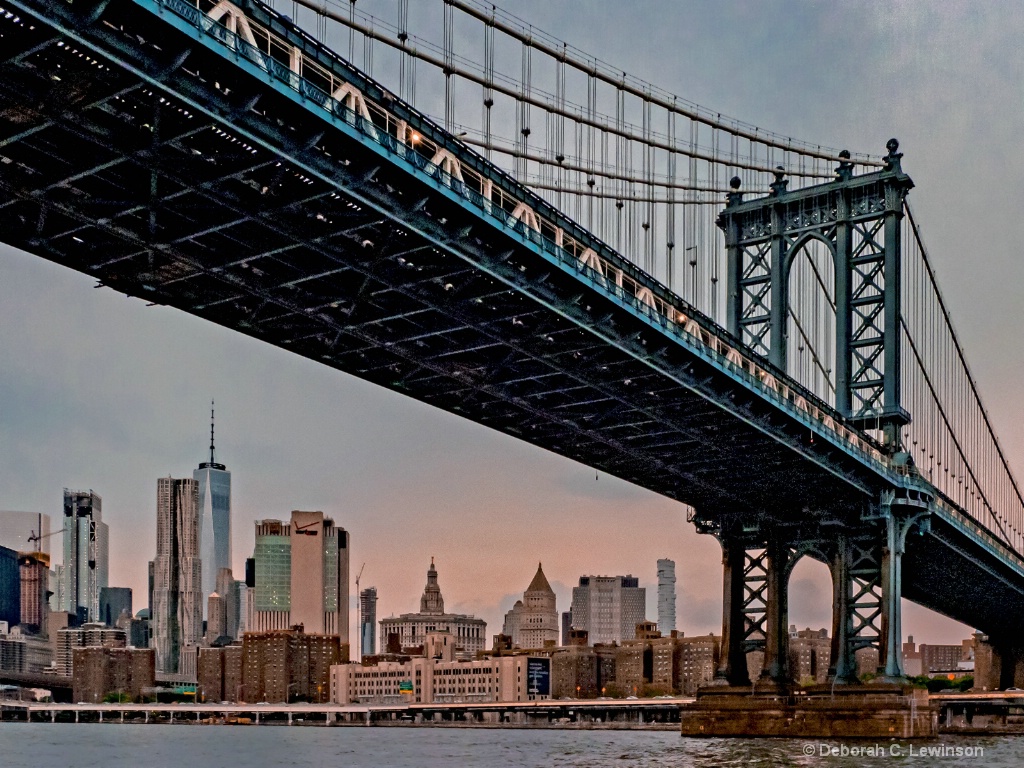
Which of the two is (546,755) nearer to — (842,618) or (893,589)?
(842,618)

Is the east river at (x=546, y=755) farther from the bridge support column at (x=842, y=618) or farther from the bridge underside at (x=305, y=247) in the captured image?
the bridge underside at (x=305, y=247)

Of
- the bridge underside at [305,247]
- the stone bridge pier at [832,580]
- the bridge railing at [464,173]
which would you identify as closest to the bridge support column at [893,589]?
the stone bridge pier at [832,580]

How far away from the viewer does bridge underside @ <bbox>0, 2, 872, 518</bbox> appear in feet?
98.2

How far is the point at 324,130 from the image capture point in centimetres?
3219

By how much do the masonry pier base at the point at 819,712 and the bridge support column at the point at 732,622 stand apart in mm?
911

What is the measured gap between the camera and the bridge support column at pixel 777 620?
7481cm

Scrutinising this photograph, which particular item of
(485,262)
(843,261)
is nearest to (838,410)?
(843,261)

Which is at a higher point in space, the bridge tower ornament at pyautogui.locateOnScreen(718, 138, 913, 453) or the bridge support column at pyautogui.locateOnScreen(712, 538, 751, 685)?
the bridge tower ornament at pyautogui.locateOnScreen(718, 138, 913, 453)

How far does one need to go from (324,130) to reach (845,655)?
161 ft

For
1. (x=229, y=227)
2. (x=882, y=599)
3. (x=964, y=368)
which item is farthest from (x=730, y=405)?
(x=964, y=368)

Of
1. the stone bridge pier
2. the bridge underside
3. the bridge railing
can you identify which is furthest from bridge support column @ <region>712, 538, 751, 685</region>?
the bridge railing

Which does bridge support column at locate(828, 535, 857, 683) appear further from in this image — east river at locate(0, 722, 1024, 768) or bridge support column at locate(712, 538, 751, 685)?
bridge support column at locate(712, 538, 751, 685)

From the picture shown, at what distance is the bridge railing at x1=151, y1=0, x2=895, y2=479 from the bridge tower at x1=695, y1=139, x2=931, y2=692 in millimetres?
16087

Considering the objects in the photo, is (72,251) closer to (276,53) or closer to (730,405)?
(276,53)
